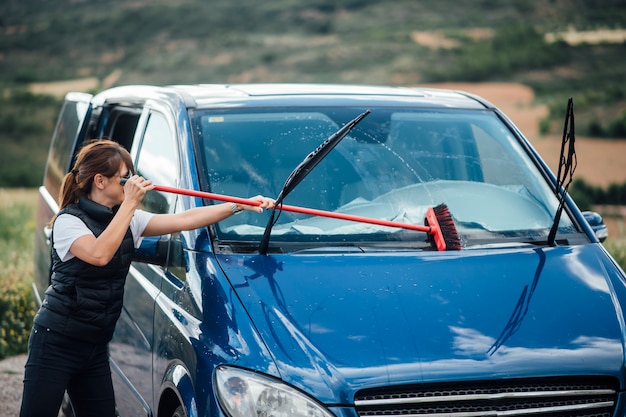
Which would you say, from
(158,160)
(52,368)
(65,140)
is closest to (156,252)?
(52,368)

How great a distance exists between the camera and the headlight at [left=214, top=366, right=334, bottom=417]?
287 cm

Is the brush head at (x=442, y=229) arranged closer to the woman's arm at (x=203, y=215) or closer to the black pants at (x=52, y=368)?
the woman's arm at (x=203, y=215)

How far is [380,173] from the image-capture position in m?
4.17

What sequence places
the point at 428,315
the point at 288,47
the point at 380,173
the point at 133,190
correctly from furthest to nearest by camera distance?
1. the point at 288,47
2. the point at 380,173
3. the point at 133,190
4. the point at 428,315

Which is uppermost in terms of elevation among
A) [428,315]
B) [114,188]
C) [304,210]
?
[114,188]

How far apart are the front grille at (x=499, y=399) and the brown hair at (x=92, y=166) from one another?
52.4 inches

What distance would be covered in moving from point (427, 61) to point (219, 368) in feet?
109

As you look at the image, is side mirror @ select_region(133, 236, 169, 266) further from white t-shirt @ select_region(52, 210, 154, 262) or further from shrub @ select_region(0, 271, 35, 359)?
shrub @ select_region(0, 271, 35, 359)

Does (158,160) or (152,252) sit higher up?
(158,160)

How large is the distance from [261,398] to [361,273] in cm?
72

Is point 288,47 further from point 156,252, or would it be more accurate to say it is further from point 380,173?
point 156,252

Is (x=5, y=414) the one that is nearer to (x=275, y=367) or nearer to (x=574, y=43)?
(x=275, y=367)

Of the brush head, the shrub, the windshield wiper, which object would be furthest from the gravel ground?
the brush head

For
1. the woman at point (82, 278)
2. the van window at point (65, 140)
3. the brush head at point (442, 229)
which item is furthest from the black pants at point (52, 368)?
the van window at point (65, 140)
